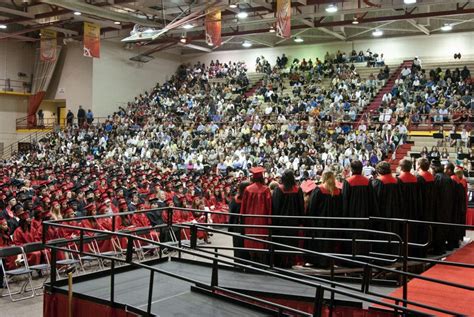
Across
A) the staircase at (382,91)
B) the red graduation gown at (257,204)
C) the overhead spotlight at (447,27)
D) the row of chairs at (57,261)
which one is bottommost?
the row of chairs at (57,261)

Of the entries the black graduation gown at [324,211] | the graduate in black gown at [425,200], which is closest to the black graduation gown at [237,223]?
the black graduation gown at [324,211]

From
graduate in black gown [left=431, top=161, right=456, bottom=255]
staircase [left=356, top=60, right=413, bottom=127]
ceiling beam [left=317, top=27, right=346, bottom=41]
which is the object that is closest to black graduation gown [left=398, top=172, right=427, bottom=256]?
graduate in black gown [left=431, top=161, right=456, bottom=255]

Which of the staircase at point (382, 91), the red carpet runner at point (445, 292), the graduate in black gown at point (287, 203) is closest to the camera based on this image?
the red carpet runner at point (445, 292)

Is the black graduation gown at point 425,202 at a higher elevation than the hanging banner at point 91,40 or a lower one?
lower

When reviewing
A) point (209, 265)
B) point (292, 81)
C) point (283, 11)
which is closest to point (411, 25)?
point (292, 81)

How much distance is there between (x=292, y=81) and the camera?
32312 millimetres

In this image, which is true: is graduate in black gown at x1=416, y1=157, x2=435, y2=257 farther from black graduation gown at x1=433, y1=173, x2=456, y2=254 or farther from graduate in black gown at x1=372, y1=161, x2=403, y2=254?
graduate in black gown at x1=372, y1=161, x2=403, y2=254

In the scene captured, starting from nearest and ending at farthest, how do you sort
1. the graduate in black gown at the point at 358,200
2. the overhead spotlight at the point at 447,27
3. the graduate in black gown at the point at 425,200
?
the graduate in black gown at the point at 358,200
the graduate in black gown at the point at 425,200
the overhead spotlight at the point at 447,27

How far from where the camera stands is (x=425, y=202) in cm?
848

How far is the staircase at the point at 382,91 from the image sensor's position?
27031 millimetres

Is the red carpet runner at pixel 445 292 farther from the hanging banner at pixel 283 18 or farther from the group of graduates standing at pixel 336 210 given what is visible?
the hanging banner at pixel 283 18

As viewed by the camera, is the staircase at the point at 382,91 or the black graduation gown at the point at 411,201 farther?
the staircase at the point at 382,91

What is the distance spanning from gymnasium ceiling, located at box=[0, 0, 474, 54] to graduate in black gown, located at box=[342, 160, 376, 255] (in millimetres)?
14321

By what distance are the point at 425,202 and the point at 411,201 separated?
0.46 metres
